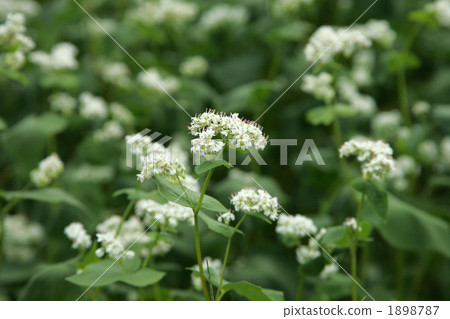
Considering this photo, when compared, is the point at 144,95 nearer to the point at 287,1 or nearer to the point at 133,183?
the point at 133,183

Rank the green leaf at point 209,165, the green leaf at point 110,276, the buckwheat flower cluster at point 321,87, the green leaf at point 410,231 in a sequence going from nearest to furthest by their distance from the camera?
the green leaf at point 209,165 → the green leaf at point 110,276 → the green leaf at point 410,231 → the buckwheat flower cluster at point 321,87

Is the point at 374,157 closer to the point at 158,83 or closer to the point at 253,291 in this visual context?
the point at 253,291

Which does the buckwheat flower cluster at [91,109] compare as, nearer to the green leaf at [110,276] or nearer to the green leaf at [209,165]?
the green leaf at [110,276]

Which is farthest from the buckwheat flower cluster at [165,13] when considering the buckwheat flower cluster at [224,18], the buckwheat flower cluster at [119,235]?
the buckwheat flower cluster at [119,235]

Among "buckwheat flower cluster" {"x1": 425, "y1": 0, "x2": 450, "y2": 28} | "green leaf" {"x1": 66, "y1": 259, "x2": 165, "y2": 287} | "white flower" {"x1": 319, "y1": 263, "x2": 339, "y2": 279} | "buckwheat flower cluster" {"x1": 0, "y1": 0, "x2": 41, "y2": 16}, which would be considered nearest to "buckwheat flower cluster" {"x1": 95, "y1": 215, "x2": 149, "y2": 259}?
"green leaf" {"x1": 66, "y1": 259, "x2": 165, "y2": 287}

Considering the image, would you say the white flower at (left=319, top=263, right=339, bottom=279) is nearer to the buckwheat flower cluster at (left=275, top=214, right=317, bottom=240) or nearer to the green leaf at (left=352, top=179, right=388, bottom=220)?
the buckwheat flower cluster at (left=275, top=214, right=317, bottom=240)

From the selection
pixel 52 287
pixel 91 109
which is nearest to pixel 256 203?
pixel 52 287
